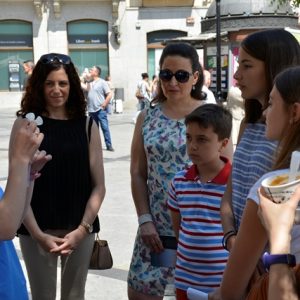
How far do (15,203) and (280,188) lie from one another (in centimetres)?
95

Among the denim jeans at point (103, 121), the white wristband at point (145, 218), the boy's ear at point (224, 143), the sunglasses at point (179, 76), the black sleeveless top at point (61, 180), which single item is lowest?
the denim jeans at point (103, 121)

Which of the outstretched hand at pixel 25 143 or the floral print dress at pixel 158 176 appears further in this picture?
the floral print dress at pixel 158 176

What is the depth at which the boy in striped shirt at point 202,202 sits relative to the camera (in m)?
2.54

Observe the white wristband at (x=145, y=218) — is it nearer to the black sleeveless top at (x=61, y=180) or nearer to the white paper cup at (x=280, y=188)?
the black sleeveless top at (x=61, y=180)

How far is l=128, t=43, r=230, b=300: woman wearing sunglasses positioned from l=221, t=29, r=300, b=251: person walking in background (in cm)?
72

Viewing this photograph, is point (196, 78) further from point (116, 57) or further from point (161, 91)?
point (116, 57)

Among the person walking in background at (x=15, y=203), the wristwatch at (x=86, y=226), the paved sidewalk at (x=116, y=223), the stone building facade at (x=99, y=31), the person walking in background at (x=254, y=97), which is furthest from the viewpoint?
the stone building facade at (x=99, y=31)

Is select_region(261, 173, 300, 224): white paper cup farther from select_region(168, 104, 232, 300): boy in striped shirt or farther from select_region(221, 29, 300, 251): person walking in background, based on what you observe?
select_region(168, 104, 232, 300): boy in striped shirt

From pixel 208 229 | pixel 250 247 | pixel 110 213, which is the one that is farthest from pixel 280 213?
pixel 110 213

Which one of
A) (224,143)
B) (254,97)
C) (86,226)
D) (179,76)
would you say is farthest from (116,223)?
(254,97)

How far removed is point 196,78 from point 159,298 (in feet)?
4.08

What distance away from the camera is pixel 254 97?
226 cm

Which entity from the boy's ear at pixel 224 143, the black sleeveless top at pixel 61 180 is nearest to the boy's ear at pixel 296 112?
the boy's ear at pixel 224 143

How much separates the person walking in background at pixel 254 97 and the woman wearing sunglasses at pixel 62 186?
1.07 m
